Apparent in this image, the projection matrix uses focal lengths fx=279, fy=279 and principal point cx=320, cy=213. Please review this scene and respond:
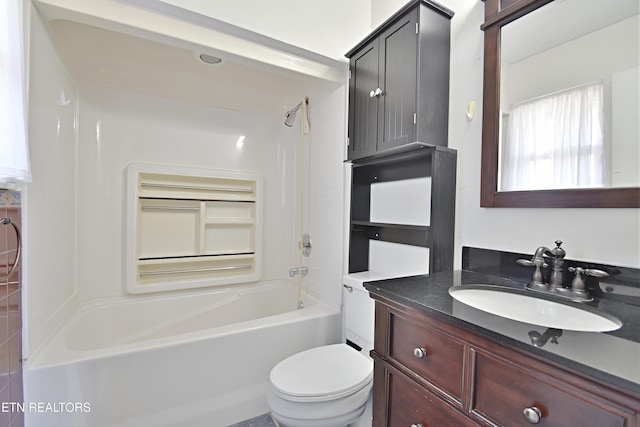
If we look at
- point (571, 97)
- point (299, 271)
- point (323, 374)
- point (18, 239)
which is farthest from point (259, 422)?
point (571, 97)

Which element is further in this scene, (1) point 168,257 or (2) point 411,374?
(1) point 168,257

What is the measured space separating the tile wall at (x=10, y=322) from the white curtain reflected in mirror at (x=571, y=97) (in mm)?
1948

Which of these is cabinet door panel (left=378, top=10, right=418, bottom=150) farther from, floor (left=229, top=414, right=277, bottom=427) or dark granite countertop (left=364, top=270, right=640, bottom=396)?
floor (left=229, top=414, right=277, bottom=427)

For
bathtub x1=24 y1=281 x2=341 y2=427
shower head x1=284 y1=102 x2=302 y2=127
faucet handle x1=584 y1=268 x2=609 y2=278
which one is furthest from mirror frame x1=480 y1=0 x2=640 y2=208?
shower head x1=284 y1=102 x2=302 y2=127

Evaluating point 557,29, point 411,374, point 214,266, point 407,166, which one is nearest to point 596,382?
point 411,374

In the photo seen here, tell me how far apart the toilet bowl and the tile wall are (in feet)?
3.12

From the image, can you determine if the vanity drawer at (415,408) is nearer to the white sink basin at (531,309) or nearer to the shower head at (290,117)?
the white sink basin at (531,309)

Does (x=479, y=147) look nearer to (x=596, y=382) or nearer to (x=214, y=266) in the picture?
(x=596, y=382)

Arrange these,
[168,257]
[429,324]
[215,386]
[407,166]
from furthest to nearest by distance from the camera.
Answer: [168,257]
[407,166]
[215,386]
[429,324]

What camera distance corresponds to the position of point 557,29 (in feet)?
3.24

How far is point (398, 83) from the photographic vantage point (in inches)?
54.4

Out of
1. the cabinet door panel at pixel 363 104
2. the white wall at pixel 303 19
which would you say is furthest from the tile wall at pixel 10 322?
the cabinet door panel at pixel 363 104

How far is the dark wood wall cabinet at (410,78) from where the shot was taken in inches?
50.5

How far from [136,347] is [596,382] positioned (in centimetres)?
163
